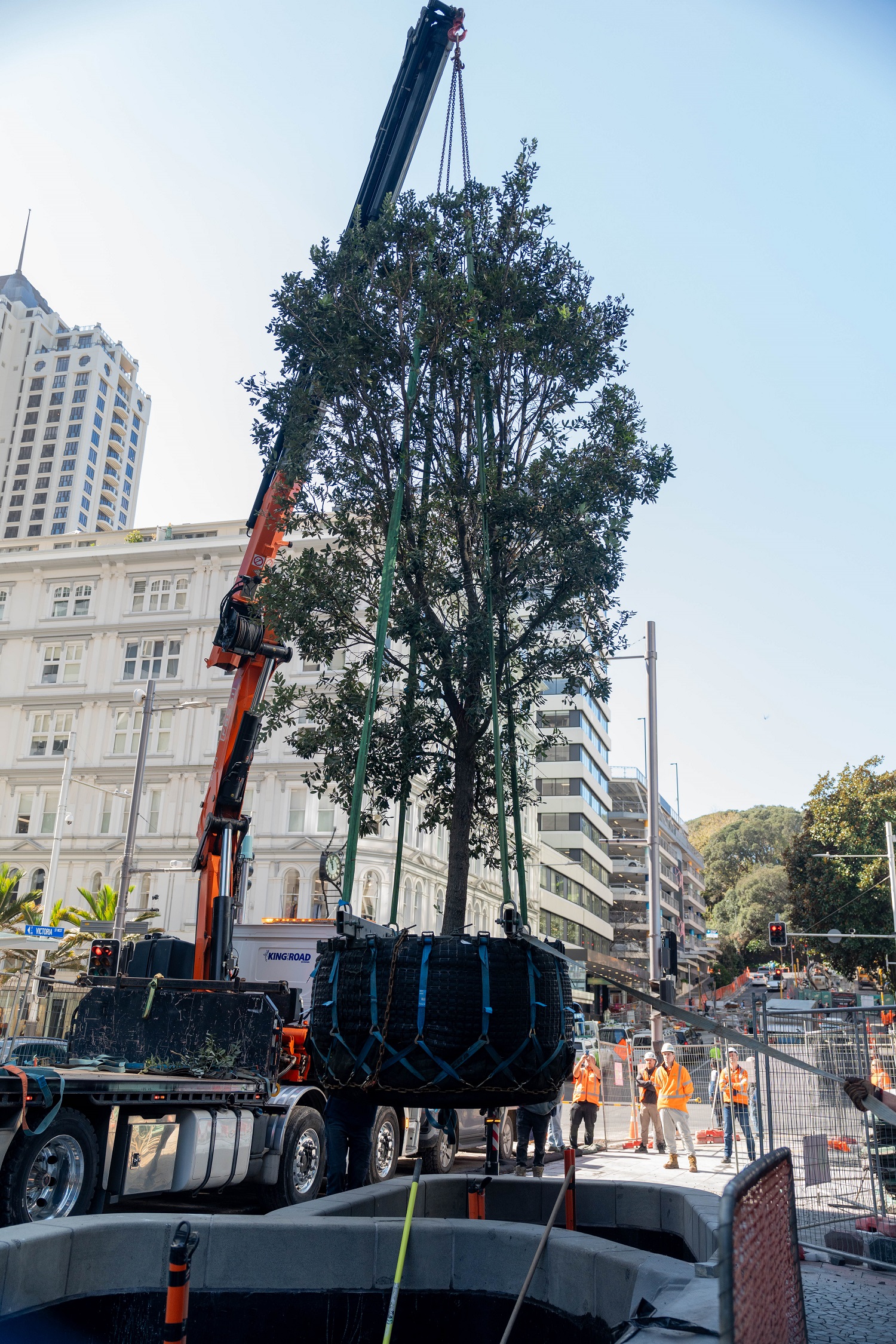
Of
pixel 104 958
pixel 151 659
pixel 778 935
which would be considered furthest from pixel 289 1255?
pixel 151 659

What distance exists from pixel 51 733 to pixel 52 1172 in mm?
42780

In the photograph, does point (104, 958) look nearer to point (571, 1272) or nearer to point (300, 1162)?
point (300, 1162)

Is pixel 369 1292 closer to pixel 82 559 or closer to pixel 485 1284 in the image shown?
pixel 485 1284

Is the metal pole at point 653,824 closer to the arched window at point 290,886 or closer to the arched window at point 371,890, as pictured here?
the arched window at point 371,890

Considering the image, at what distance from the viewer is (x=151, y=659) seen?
159 ft

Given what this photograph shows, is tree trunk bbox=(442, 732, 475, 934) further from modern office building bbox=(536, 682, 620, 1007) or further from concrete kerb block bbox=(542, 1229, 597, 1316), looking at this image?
modern office building bbox=(536, 682, 620, 1007)

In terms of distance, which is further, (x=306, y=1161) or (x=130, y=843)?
(x=130, y=843)

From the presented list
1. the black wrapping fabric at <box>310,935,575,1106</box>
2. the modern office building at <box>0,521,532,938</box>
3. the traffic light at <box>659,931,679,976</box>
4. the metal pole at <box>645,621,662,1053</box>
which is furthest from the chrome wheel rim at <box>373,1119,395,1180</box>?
the modern office building at <box>0,521,532,938</box>

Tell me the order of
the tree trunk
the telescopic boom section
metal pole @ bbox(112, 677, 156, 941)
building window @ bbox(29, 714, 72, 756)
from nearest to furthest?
1. the tree trunk
2. the telescopic boom section
3. metal pole @ bbox(112, 677, 156, 941)
4. building window @ bbox(29, 714, 72, 756)

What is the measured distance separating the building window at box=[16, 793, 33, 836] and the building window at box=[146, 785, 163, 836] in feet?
20.4

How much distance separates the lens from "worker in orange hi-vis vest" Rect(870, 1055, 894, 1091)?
995 centimetres

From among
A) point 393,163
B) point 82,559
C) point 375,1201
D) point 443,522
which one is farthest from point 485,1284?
point 82,559

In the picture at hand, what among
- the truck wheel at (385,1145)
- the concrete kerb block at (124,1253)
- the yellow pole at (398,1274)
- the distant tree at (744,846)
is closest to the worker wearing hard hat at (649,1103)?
the truck wheel at (385,1145)

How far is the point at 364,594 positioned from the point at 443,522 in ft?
4.88
